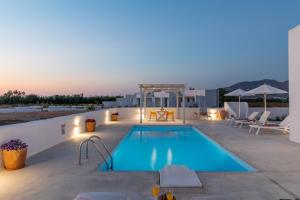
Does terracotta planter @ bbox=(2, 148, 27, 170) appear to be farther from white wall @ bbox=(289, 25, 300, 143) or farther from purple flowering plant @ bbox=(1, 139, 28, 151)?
white wall @ bbox=(289, 25, 300, 143)

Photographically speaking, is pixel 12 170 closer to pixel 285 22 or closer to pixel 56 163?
pixel 56 163

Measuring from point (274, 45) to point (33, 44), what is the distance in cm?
2130

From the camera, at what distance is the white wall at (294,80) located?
7.89 meters

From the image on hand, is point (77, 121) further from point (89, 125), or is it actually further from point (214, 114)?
point (214, 114)

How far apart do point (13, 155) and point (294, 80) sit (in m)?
7.88

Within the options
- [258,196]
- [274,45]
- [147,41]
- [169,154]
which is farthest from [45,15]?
[274,45]

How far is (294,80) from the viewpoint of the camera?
8102mm

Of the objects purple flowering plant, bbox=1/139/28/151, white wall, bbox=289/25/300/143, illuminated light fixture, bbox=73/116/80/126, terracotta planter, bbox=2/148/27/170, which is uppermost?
white wall, bbox=289/25/300/143

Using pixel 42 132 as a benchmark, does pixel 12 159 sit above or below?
below

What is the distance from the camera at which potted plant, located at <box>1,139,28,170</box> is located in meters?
4.89

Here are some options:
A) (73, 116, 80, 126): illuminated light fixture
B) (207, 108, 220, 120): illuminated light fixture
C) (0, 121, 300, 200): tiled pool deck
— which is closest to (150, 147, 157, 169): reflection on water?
(0, 121, 300, 200): tiled pool deck

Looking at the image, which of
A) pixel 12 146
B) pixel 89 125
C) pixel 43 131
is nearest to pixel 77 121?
pixel 89 125

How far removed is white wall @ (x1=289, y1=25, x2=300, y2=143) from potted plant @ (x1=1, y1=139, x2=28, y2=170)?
7478 mm

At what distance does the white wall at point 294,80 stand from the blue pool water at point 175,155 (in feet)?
8.23
